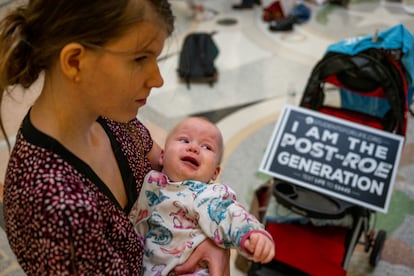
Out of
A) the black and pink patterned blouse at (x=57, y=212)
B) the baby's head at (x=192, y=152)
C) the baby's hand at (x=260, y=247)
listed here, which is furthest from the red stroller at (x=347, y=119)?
the black and pink patterned blouse at (x=57, y=212)

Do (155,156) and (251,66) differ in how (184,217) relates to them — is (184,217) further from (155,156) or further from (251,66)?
(251,66)

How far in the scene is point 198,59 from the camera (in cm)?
291

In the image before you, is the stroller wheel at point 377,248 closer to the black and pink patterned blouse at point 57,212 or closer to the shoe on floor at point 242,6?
the black and pink patterned blouse at point 57,212

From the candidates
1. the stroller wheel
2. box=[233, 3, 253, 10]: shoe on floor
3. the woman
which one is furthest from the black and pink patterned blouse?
box=[233, 3, 253, 10]: shoe on floor

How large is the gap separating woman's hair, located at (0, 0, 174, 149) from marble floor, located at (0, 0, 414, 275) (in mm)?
847

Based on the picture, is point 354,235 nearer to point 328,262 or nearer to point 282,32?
point 328,262

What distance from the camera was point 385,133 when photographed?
60.6 inches

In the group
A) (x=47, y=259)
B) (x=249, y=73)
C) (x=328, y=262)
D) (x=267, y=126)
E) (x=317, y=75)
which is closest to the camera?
(x=47, y=259)

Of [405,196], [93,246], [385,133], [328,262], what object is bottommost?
[405,196]

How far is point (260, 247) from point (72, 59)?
47cm

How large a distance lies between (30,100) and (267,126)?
180cm

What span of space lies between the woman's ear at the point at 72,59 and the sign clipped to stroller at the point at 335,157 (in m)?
0.97

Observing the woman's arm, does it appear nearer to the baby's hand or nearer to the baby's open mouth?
the baby's open mouth

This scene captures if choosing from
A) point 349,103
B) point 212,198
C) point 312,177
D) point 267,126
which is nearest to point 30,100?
point 212,198
